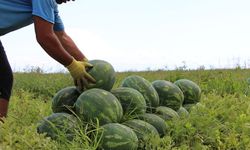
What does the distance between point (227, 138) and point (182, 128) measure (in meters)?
0.46

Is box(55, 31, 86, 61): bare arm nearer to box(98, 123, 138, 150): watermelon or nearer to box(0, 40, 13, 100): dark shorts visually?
box(0, 40, 13, 100): dark shorts

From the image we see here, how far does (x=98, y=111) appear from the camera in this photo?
418cm

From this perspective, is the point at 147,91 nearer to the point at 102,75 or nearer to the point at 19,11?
the point at 102,75

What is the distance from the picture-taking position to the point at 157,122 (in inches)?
179

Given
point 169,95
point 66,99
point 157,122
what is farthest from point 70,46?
point 157,122

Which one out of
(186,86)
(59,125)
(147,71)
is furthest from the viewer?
(147,71)

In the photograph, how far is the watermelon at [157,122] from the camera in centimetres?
454

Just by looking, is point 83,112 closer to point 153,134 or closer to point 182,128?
point 153,134

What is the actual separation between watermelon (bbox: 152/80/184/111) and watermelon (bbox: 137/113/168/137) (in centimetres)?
56

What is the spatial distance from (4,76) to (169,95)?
1.93 meters

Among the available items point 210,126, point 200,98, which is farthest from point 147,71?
point 210,126

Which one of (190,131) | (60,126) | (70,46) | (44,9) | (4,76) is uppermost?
(44,9)

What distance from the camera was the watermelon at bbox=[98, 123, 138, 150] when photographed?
4.04 meters

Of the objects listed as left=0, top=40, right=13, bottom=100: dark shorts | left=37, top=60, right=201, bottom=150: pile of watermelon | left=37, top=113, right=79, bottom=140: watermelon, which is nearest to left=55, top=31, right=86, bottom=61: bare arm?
left=37, top=60, right=201, bottom=150: pile of watermelon
